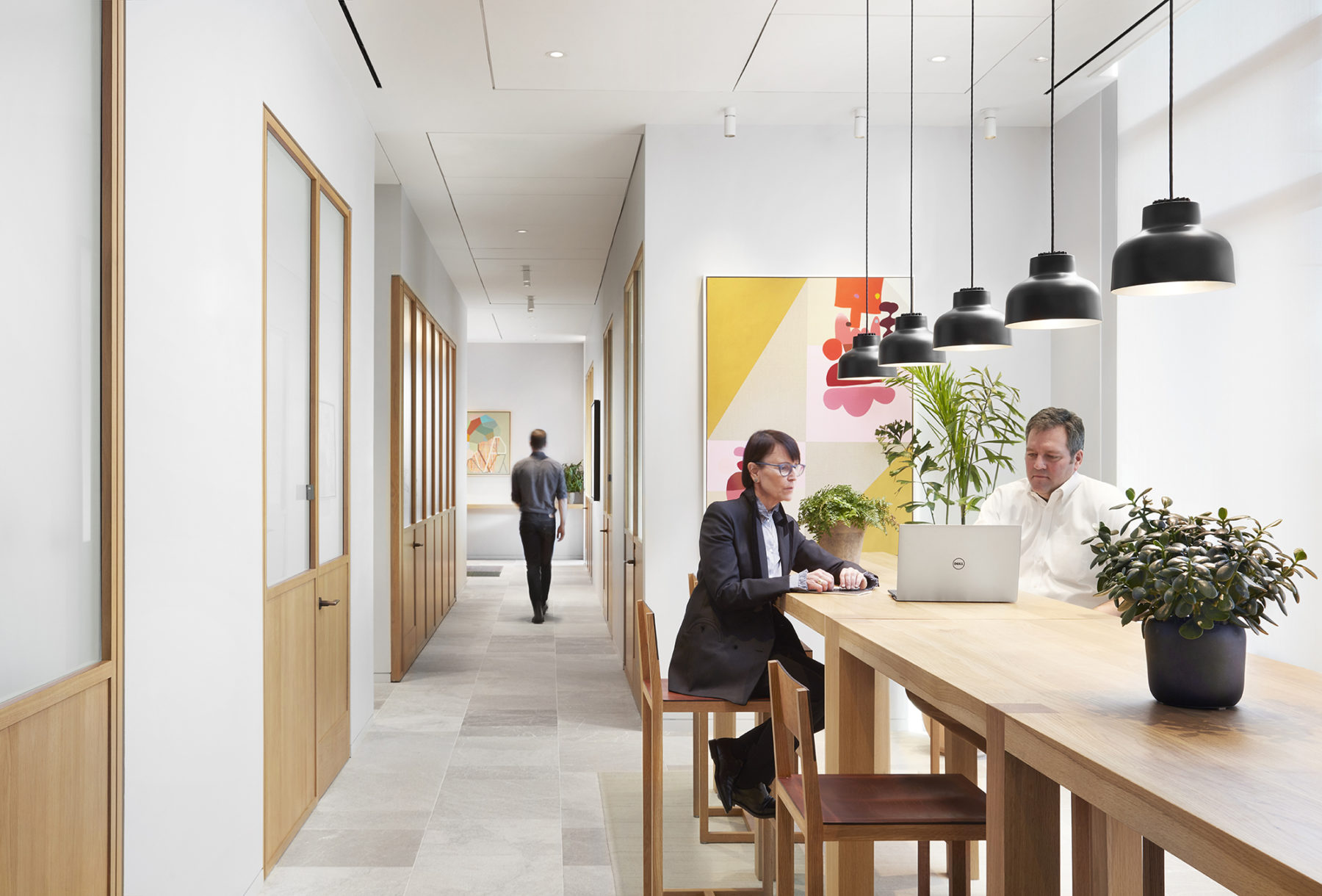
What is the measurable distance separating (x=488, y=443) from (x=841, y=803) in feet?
39.8

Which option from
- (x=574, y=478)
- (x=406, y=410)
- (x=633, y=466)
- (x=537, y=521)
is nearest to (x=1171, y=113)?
(x=633, y=466)

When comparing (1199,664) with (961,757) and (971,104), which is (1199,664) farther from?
(971,104)

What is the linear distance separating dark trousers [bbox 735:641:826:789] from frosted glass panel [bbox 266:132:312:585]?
5.28 feet

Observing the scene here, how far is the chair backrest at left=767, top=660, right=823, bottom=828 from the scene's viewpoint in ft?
5.95

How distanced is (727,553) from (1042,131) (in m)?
3.34

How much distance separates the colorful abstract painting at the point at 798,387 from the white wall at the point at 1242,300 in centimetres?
117

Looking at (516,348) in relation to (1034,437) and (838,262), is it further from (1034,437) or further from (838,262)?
(1034,437)

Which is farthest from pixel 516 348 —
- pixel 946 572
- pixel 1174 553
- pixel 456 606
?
pixel 1174 553

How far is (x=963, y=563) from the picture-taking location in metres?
2.82

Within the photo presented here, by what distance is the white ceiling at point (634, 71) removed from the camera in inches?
142

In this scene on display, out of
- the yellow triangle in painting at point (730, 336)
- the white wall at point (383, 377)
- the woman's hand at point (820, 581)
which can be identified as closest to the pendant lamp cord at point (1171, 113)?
the woman's hand at point (820, 581)

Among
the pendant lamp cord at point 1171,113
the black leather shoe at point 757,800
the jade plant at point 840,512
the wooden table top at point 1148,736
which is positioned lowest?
the black leather shoe at point 757,800

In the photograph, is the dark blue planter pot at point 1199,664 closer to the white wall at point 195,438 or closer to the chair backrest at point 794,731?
the chair backrest at point 794,731

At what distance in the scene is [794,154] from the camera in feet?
15.9
